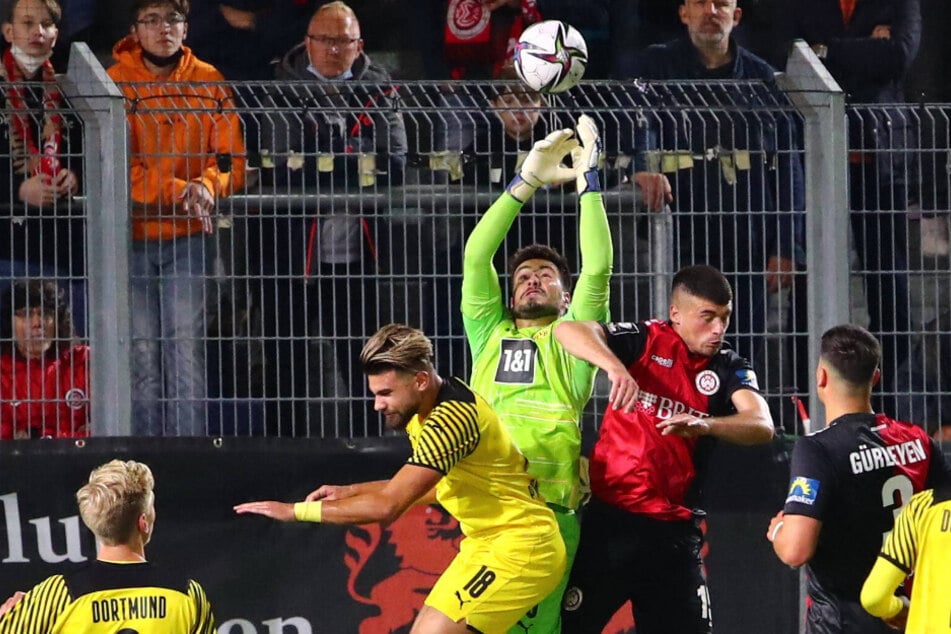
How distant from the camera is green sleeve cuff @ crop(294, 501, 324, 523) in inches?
247

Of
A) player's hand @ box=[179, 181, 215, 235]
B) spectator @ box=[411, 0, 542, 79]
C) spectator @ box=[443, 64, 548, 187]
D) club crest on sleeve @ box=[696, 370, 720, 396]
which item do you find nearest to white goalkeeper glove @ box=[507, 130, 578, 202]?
spectator @ box=[443, 64, 548, 187]

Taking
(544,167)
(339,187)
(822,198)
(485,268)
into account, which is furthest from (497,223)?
(822,198)

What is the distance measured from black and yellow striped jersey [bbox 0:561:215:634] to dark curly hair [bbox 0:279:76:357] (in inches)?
118

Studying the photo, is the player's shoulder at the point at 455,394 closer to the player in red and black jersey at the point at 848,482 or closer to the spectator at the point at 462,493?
the spectator at the point at 462,493

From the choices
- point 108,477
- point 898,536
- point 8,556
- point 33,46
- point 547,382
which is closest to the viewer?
point 898,536

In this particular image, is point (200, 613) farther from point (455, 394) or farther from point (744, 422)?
point (744, 422)

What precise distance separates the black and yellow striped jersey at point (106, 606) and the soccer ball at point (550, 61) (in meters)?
3.52

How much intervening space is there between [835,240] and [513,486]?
8.77 ft

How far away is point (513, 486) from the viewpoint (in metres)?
6.93

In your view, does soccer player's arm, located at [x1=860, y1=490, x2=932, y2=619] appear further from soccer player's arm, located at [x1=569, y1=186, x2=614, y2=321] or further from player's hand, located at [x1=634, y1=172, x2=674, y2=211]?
player's hand, located at [x1=634, y1=172, x2=674, y2=211]

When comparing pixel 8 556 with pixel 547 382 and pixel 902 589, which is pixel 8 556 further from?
pixel 902 589

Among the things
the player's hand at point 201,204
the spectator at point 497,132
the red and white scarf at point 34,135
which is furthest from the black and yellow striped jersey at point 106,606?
the spectator at point 497,132

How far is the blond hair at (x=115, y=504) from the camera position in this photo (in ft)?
18.5

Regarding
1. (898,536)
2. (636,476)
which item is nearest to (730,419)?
(636,476)
